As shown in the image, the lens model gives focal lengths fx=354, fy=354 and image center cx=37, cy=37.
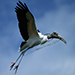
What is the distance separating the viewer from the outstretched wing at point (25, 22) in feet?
76.8

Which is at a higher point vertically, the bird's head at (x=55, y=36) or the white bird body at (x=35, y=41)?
the bird's head at (x=55, y=36)

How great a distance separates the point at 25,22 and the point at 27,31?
0.95 m

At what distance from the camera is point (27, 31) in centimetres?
2478

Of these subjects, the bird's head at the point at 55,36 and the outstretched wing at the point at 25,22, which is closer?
the outstretched wing at the point at 25,22

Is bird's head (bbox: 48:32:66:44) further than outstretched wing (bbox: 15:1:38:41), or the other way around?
bird's head (bbox: 48:32:66:44)

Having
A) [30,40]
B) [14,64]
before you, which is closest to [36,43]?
[30,40]

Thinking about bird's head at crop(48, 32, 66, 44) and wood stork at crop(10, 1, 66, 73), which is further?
bird's head at crop(48, 32, 66, 44)

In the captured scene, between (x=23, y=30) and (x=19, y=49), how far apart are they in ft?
4.68

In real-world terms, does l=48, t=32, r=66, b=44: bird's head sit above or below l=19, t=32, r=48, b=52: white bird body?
above

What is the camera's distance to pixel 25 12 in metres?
23.4

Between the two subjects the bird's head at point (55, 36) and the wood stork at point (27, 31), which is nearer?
the wood stork at point (27, 31)

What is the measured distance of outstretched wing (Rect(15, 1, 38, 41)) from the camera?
23.4 m

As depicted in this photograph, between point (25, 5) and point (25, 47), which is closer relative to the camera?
point (25, 5)

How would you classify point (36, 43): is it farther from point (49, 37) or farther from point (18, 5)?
point (18, 5)
